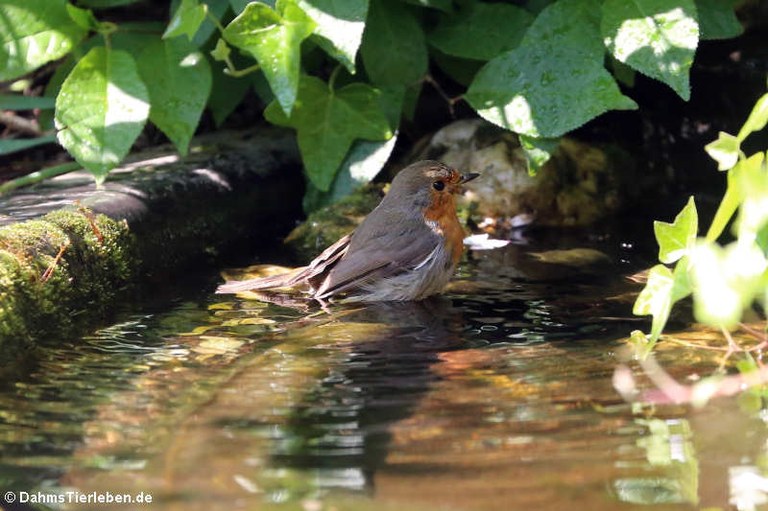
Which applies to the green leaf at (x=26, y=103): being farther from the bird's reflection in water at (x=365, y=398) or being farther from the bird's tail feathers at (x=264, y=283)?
the bird's reflection in water at (x=365, y=398)

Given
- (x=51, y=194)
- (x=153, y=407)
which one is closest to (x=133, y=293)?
(x=51, y=194)

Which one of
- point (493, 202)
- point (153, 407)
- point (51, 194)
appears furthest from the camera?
point (493, 202)

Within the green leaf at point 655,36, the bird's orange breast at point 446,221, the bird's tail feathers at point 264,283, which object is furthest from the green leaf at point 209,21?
the green leaf at point 655,36

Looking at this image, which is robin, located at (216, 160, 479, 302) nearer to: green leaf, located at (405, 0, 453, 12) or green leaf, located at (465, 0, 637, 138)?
green leaf, located at (465, 0, 637, 138)

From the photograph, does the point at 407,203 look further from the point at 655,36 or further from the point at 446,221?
the point at 655,36

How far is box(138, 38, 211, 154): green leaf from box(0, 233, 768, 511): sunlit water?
86cm

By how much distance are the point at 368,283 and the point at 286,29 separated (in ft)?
4.61

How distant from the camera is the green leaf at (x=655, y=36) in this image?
4465mm

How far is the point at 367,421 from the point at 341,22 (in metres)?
2.06

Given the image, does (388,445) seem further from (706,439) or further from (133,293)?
(133,293)

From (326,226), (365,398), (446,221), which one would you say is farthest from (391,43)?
(365,398)

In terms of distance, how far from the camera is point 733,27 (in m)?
5.09

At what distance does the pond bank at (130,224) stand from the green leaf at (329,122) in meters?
0.60

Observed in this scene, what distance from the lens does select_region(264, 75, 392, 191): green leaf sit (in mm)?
5434
